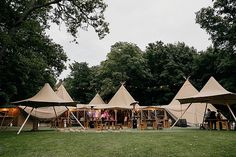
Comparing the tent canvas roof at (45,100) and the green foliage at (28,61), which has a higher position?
the green foliage at (28,61)

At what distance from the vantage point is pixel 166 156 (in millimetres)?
8297

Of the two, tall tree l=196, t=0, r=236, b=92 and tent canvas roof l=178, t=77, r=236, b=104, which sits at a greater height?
tall tree l=196, t=0, r=236, b=92

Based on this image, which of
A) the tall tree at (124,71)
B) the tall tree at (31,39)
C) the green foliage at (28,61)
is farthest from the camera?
the tall tree at (124,71)

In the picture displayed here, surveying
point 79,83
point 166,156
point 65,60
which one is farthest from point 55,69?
point 79,83

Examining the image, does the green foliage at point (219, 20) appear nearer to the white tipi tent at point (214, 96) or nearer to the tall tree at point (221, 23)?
the tall tree at point (221, 23)

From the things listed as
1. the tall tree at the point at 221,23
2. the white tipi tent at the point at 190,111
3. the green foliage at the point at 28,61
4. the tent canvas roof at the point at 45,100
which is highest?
the tall tree at the point at 221,23

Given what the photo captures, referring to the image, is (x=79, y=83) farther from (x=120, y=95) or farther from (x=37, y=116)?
(x=37, y=116)

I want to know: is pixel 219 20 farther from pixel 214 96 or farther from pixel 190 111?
pixel 214 96

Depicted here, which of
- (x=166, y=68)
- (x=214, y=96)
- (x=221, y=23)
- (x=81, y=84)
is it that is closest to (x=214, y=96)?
(x=214, y=96)

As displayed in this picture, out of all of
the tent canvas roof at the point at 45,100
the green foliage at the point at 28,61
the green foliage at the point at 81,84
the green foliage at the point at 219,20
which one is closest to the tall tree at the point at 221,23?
the green foliage at the point at 219,20

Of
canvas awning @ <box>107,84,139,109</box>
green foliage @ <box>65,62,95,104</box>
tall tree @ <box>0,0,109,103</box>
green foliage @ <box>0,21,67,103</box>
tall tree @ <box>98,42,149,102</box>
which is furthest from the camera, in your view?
green foliage @ <box>65,62,95,104</box>

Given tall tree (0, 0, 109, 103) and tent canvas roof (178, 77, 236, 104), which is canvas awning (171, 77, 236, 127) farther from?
tall tree (0, 0, 109, 103)

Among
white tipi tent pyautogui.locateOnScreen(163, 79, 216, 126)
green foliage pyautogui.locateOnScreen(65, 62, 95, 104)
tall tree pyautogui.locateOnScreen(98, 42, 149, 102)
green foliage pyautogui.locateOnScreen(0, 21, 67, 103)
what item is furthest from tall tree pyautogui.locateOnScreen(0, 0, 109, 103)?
green foliage pyautogui.locateOnScreen(65, 62, 95, 104)

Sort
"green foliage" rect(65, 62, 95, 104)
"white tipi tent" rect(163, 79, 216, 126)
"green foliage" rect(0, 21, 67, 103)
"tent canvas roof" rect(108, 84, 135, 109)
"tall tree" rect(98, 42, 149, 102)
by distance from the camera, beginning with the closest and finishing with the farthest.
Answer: "green foliage" rect(0, 21, 67, 103), "white tipi tent" rect(163, 79, 216, 126), "tent canvas roof" rect(108, 84, 135, 109), "tall tree" rect(98, 42, 149, 102), "green foliage" rect(65, 62, 95, 104)
